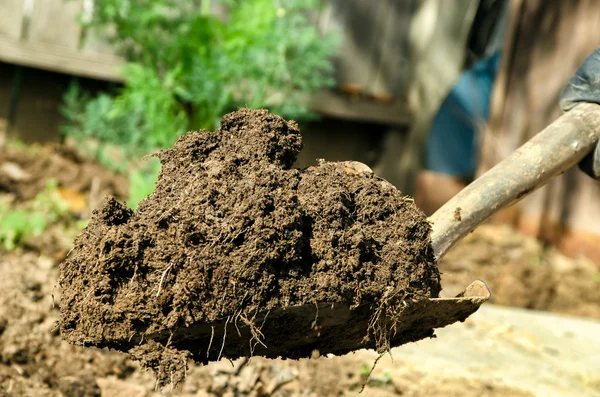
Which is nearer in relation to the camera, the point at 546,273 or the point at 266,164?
the point at 266,164

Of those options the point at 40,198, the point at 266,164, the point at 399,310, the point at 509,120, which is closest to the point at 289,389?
the point at 399,310

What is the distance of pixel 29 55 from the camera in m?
4.78

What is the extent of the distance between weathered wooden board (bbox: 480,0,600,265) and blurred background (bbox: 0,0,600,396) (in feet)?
0.04

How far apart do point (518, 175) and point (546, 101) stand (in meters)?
3.54

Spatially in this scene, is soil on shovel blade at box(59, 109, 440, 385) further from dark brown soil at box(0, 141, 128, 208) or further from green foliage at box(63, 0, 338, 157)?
dark brown soil at box(0, 141, 128, 208)

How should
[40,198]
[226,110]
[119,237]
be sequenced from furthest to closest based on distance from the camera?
[226,110], [40,198], [119,237]

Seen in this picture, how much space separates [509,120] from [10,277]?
13.9 ft

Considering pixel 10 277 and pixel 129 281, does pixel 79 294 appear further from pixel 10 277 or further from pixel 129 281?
pixel 10 277

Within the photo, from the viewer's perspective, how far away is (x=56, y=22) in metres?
4.96

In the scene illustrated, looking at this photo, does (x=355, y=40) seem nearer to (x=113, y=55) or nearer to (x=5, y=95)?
(x=113, y=55)

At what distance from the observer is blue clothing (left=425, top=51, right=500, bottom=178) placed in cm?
641

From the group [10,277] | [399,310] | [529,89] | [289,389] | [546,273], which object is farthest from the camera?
[529,89]

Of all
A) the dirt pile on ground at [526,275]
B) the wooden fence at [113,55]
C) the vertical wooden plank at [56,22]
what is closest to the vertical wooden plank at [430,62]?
the wooden fence at [113,55]

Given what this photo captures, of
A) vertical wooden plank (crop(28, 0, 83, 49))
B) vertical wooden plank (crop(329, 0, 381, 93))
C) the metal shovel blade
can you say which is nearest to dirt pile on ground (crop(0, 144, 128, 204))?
vertical wooden plank (crop(28, 0, 83, 49))
